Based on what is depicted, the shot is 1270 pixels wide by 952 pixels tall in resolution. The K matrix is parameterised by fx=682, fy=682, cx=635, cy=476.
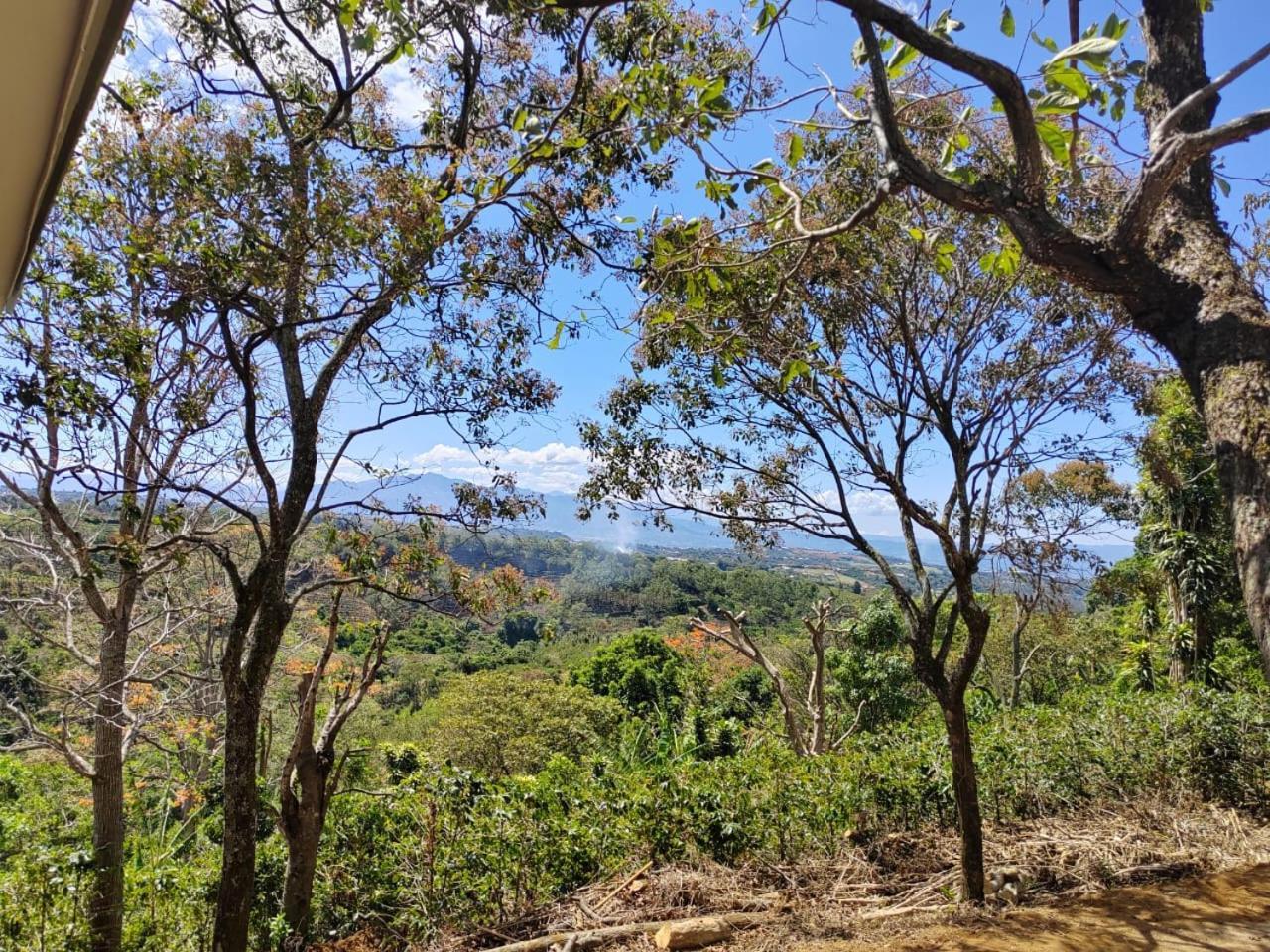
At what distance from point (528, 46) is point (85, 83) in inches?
178

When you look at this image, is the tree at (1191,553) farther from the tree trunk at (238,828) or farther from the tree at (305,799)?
the tree trunk at (238,828)

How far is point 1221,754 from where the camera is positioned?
222 inches

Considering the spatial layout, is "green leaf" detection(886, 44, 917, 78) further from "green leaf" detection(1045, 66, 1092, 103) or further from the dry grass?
the dry grass

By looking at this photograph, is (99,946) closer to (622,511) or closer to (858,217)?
A: (622,511)

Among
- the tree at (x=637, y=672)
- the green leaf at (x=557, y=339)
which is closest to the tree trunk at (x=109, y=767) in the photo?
the green leaf at (x=557, y=339)

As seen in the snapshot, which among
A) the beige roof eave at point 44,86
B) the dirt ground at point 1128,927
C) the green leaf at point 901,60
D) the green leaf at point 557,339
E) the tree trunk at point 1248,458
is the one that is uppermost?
the green leaf at point 901,60

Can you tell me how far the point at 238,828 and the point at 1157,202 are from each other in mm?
4934

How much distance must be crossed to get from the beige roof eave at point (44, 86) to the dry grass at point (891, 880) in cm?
430

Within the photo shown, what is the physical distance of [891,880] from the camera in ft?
15.4

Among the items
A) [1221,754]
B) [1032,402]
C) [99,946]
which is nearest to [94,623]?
Result: [99,946]

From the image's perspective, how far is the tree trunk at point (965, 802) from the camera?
3939 millimetres

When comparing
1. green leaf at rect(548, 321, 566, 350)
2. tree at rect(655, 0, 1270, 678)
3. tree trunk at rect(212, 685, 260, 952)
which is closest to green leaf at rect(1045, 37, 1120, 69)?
tree at rect(655, 0, 1270, 678)

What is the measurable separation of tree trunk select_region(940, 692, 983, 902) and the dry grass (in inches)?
7.1

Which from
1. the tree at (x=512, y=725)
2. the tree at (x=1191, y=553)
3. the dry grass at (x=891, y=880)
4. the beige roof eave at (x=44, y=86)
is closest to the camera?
the beige roof eave at (x=44, y=86)
